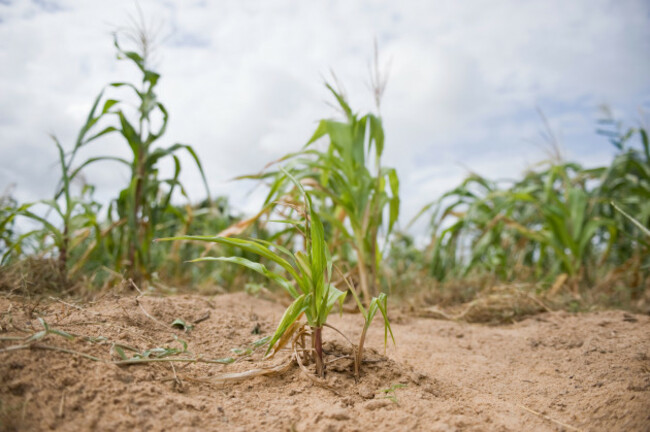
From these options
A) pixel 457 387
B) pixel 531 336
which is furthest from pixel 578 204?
pixel 457 387

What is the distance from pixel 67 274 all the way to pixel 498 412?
2.16 m

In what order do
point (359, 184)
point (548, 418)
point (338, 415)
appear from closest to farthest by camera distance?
point (338, 415) < point (548, 418) < point (359, 184)

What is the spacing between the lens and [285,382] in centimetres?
124

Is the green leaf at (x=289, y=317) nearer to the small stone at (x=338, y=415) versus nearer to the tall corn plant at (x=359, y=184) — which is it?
the small stone at (x=338, y=415)

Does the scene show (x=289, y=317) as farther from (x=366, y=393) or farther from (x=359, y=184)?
(x=359, y=184)

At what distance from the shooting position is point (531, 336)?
2004 mm

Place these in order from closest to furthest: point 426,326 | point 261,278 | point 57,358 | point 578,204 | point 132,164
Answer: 1. point 57,358
2. point 426,326
3. point 132,164
4. point 578,204
5. point 261,278

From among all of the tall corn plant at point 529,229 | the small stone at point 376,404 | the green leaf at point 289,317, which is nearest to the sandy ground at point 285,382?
the small stone at point 376,404

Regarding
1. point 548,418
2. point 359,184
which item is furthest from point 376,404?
point 359,184

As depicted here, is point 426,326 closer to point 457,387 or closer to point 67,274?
point 457,387

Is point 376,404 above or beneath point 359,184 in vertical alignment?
beneath

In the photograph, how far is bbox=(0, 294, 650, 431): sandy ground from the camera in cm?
97

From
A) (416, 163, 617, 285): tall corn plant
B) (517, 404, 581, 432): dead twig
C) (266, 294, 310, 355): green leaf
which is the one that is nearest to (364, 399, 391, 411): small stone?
(266, 294, 310, 355): green leaf

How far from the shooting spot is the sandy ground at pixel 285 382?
3.18ft
